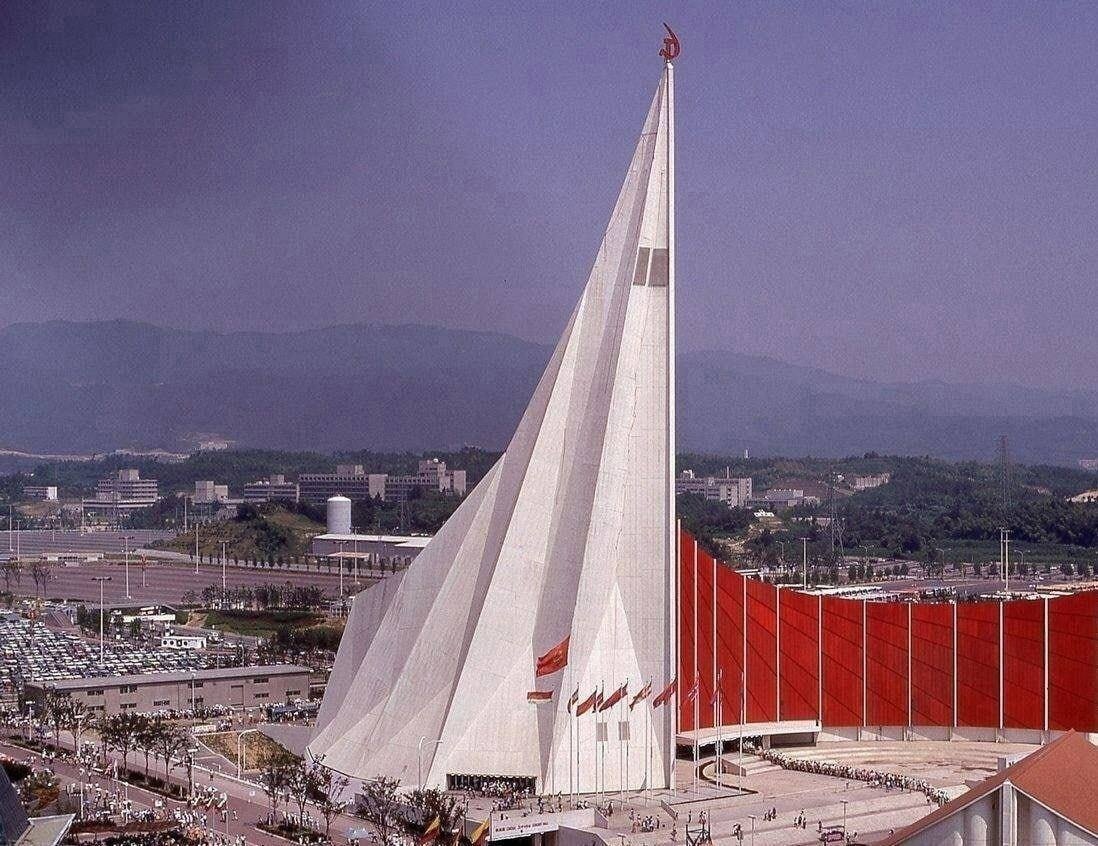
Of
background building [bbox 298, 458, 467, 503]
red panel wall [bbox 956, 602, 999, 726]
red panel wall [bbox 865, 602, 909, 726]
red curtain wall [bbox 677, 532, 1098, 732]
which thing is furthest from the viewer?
background building [bbox 298, 458, 467, 503]

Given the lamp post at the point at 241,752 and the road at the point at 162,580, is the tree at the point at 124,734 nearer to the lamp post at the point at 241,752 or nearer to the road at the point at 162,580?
the lamp post at the point at 241,752

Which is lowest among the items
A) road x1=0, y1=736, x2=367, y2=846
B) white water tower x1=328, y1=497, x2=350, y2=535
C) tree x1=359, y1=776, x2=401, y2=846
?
road x1=0, y1=736, x2=367, y2=846

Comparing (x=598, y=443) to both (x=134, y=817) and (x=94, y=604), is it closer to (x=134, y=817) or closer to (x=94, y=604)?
(x=134, y=817)

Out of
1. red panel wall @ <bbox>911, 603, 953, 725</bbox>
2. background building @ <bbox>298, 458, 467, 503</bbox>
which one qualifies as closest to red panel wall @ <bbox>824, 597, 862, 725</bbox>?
red panel wall @ <bbox>911, 603, 953, 725</bbox>

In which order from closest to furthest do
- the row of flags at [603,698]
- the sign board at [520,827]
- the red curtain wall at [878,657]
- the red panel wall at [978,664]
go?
the sign board at [520,827] → the row of flags at [603,698] → the red curtain wall at [878,657] → the red panel wall at [978,664]

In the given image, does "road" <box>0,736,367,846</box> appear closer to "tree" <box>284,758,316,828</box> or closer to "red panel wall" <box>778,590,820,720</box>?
"tree" <box>284,758,316,828</box>

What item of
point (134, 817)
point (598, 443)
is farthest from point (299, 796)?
point (598, 443)

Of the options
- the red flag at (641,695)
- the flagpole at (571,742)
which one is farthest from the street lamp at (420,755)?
the red flag at (641,695)
